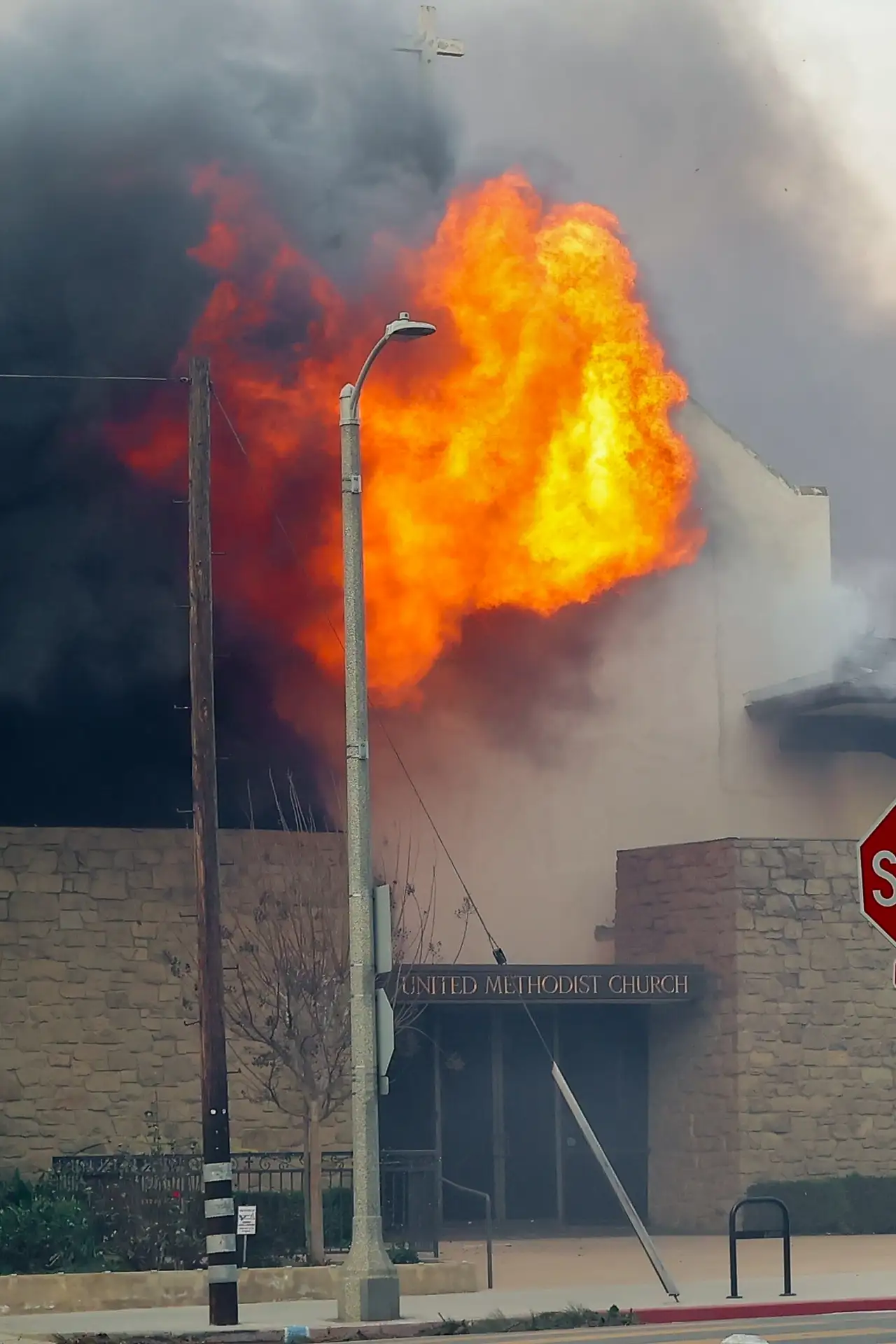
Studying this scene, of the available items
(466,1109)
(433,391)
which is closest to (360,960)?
(433,391)

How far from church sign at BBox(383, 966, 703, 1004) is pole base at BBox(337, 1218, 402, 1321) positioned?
11.3 metres

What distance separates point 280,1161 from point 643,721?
38.4 ft

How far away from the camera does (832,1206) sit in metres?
30.6

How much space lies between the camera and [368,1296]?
62.8ft

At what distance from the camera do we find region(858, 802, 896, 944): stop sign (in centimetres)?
1142

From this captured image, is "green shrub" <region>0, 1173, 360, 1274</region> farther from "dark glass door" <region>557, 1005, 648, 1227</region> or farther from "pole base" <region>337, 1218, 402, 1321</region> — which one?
"dark glass door" <region>557, 1005, 648, 1227</region>

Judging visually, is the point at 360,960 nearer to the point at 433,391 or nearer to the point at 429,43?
the point at 433,391

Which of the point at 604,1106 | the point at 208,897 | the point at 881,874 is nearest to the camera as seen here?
the point at 881,874

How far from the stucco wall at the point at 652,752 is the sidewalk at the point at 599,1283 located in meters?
5.66

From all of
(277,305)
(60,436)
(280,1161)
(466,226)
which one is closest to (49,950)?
(280,1161)

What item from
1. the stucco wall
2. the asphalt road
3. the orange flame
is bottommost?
the asphalt road

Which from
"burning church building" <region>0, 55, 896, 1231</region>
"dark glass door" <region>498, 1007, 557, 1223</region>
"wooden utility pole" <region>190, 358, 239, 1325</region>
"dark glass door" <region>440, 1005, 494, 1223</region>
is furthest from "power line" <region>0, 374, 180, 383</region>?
"dark glass door" <region>498, 1007, 557, 1223</region>

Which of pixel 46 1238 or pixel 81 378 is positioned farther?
pixel 81 378

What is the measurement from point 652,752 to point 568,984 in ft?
17.1
